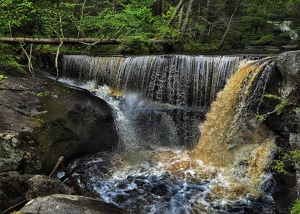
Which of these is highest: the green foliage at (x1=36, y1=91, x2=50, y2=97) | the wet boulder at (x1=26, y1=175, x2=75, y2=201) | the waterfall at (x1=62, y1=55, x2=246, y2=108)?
the waterfall at (x1=62, y1=55, x2=246, y2=108)

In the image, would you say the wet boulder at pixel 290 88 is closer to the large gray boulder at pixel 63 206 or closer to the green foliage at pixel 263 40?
the large gray boulder at pixel 63 206

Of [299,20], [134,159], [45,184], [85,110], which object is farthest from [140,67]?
[299,20]

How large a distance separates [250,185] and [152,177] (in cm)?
227

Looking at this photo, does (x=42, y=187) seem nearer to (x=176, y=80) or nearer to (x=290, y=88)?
(x=290, y=88)

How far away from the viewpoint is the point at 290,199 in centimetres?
505

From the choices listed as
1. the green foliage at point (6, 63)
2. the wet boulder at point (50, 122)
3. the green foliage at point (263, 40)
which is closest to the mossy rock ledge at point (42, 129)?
the wet boulder at point (50, 122)

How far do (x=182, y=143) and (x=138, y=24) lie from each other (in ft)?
27.6

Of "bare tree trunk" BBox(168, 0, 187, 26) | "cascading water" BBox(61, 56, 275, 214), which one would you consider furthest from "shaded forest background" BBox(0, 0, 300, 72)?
"cascading water" BBox(61, 56, 275, 214)

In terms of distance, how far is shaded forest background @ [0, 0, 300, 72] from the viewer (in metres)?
9.11

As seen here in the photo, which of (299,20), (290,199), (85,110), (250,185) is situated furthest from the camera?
(299,20)

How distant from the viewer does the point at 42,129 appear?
5.79m

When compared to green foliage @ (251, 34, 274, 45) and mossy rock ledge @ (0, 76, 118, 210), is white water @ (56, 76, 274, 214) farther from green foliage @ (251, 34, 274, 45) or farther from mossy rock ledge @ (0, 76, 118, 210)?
green foliage @ (251, 34, 274, 45)

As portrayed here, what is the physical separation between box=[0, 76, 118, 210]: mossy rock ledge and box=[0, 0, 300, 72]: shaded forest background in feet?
6.49

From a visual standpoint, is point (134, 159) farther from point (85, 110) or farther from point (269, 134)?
point (269, 134)
